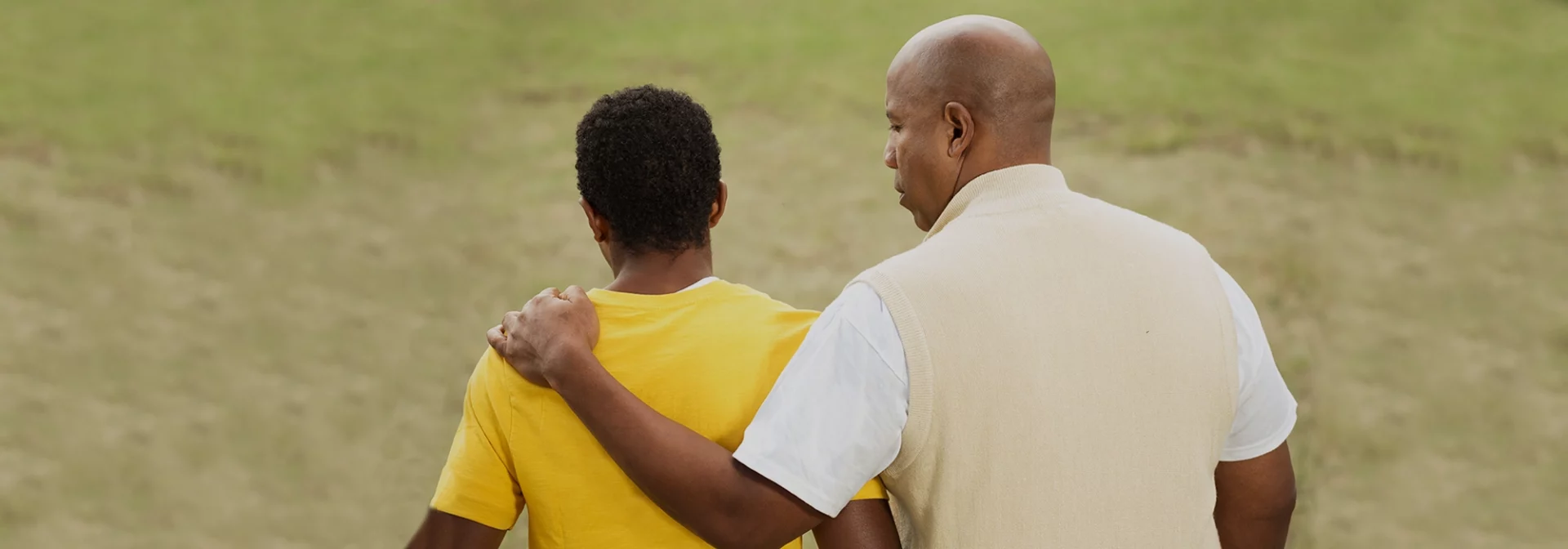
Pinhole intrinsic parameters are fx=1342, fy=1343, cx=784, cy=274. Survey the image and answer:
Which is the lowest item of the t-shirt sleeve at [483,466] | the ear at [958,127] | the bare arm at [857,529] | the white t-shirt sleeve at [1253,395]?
the white t-shirt sleeve at [1253,395]

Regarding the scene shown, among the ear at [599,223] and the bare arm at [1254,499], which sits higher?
the ear at [599,223]

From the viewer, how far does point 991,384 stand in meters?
1.26

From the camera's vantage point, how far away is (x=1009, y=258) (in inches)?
50.9

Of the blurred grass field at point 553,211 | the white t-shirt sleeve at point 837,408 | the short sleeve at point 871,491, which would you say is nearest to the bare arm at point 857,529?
the short sleeve at point 871,491

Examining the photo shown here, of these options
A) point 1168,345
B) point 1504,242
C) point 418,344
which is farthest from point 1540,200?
point 1168,345

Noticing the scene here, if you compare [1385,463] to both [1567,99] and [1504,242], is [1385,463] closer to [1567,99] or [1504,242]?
[1504,242]

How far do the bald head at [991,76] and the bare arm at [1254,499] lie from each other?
0.44 m

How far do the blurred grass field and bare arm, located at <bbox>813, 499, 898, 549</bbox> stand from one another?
335cm

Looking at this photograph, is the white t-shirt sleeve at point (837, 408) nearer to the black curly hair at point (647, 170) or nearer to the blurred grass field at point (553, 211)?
the black curly hair at point (647, 170)

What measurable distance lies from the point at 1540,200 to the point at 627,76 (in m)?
4.33

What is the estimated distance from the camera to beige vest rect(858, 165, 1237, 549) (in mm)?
1263

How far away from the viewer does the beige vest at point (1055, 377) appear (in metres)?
1.26

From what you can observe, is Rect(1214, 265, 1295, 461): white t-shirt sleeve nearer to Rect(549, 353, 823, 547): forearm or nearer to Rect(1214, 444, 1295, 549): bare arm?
Rect(1214, 444, 1295, 549): bare arm

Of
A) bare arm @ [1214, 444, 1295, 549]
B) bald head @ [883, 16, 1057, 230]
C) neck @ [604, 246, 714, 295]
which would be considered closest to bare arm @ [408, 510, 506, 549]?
neck @ [604, 246, 714, 295]
